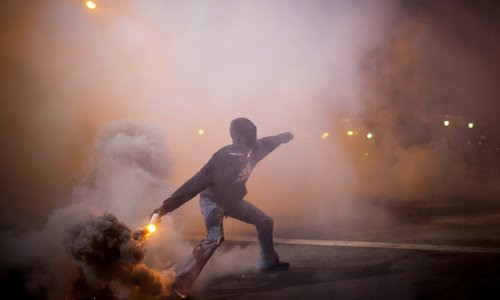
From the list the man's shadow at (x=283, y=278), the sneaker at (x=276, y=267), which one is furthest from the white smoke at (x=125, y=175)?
the sneaker at (x=276, y=267)

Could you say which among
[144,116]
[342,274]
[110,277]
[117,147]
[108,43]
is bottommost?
[342,274]

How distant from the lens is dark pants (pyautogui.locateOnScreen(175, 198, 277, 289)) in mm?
3754

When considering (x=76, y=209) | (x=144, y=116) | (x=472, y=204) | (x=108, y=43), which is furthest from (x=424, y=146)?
(x=76, y=209)

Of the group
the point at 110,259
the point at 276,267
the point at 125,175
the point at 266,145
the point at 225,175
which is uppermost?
the point at 125,175

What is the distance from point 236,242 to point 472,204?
5.32 metres

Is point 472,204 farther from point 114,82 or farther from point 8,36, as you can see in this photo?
point 8,36

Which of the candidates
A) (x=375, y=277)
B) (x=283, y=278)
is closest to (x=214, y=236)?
(x=283, y=278)

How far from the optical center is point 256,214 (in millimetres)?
4504

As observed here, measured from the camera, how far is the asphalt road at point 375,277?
3.63 meters

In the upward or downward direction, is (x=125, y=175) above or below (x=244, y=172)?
above

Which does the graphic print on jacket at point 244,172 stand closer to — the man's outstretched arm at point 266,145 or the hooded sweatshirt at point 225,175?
the hooded sweatshirt at point 225,175

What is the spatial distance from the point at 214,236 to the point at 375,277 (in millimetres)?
1627

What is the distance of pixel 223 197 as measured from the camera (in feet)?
13.9

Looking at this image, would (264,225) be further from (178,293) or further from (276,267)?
(178,293)
